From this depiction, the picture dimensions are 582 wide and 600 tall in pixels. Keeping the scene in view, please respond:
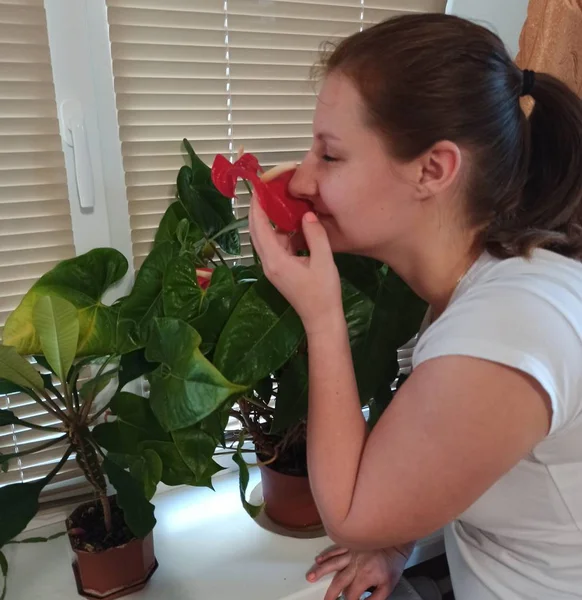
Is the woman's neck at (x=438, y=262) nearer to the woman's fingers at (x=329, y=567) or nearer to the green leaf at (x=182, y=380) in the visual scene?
the green leaf at (x=182, y=380)

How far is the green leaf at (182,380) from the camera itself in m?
0.66

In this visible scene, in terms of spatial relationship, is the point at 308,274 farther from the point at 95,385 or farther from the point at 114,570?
the point at 114,570

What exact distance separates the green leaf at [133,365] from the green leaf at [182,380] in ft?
0.54

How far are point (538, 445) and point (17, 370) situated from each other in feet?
2.24

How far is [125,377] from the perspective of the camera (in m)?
0.93

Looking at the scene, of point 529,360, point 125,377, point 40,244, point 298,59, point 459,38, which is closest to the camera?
point 529,360

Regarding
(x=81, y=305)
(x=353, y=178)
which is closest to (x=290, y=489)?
(x=81, y=305)

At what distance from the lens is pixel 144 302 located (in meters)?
0.86

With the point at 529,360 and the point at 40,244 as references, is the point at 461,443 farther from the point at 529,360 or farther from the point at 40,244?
the point at 40,244

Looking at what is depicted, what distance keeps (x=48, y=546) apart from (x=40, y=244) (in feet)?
1.85

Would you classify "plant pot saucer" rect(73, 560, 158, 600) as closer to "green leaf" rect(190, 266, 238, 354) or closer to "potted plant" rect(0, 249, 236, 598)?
"potted plant" rect(0, 249, 236, 598)

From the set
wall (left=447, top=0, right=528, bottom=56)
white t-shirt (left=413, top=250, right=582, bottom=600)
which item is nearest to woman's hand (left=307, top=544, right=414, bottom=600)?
white t-shirt (left=413, top=250, right=582, bottom=600)

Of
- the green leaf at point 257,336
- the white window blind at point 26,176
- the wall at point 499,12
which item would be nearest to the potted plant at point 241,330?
the green leaf at point 257,336

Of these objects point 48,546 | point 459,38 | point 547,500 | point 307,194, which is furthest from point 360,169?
point 48,546
